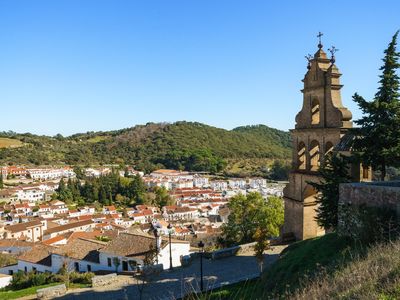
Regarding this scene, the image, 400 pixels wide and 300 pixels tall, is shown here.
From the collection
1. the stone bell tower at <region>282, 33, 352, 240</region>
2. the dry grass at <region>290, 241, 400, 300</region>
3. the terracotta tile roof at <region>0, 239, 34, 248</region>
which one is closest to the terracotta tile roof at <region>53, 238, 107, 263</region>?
the stone bell tower at <region>282, 33, 352, 240</region>

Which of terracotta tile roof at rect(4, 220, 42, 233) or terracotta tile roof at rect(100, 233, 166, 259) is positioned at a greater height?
terracotta tile roof at rect(100, 233, 166, 259)

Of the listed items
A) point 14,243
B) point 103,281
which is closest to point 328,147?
point 103,281

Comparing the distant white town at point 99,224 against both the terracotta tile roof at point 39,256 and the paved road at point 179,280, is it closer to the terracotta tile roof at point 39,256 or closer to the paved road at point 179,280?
the terracotta tile roof at point 39,256

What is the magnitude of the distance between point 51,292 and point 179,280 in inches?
208

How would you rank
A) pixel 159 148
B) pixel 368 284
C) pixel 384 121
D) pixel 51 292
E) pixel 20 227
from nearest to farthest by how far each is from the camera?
pixel 368 284 → pixel 384 121 → pixel 51 292 → pixel 20 227 → pixel 159 148

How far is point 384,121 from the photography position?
493 inches

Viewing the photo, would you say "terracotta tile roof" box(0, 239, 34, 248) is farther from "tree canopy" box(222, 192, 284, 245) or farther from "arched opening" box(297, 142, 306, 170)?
"arched opening" box(297, 142, 306, 170)

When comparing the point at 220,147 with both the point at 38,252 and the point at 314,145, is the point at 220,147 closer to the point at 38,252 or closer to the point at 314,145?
the point at 38,252

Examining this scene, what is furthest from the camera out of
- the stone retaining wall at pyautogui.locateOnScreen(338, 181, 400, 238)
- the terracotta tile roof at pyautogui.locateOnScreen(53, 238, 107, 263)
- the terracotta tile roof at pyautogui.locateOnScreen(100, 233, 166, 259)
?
the terracotta tile roof at pyautogui.locateOnScreen(53, 238, 107, 263)

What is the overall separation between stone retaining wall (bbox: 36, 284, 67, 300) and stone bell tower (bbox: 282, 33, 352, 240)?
33.9ft

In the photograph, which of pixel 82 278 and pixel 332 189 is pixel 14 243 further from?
pixel 332 189

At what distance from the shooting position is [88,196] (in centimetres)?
8594

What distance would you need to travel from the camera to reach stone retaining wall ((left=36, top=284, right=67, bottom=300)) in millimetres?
15172

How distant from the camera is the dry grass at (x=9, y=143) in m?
127
